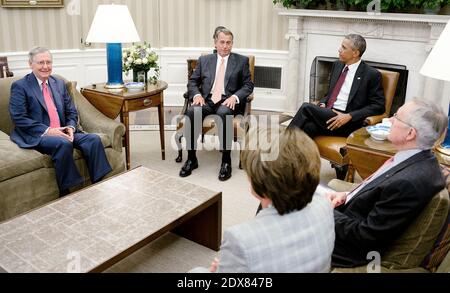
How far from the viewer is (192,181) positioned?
3777 mm

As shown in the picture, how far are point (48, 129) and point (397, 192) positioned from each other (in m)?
2.50

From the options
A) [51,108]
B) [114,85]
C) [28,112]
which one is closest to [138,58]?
[114,85]

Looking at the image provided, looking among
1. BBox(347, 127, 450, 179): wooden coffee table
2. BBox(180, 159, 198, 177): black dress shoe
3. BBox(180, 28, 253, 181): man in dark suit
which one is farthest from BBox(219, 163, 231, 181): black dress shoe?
BBox(347, 127, 450, 179): wooden coffee table

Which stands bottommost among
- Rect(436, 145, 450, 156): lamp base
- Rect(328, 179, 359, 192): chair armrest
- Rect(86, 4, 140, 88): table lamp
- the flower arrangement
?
Rect(328, 179, 359, 192): chair armrest

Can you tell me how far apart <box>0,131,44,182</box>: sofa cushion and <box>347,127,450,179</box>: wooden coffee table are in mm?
2118

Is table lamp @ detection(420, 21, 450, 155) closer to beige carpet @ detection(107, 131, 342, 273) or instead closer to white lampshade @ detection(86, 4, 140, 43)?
beige carpet @ detection(107, 131, 342, 273)

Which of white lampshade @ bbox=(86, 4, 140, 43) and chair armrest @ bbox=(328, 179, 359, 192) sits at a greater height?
white lampshade @ bbox=(86, 4, 140, 43)

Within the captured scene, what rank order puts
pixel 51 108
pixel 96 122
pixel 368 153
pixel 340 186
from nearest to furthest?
pixel 340 186, pixel 368 153, pixel 51 108, pixel 96 122

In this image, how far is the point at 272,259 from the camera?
4.29 feet

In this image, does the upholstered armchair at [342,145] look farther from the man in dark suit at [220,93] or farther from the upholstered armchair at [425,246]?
the upholstered armchair at [425,246]

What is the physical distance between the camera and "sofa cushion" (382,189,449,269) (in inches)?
65.9

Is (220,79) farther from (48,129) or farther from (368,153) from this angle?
(368,153)

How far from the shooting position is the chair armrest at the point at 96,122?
3576mm

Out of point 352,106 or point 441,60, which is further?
point 352,106
